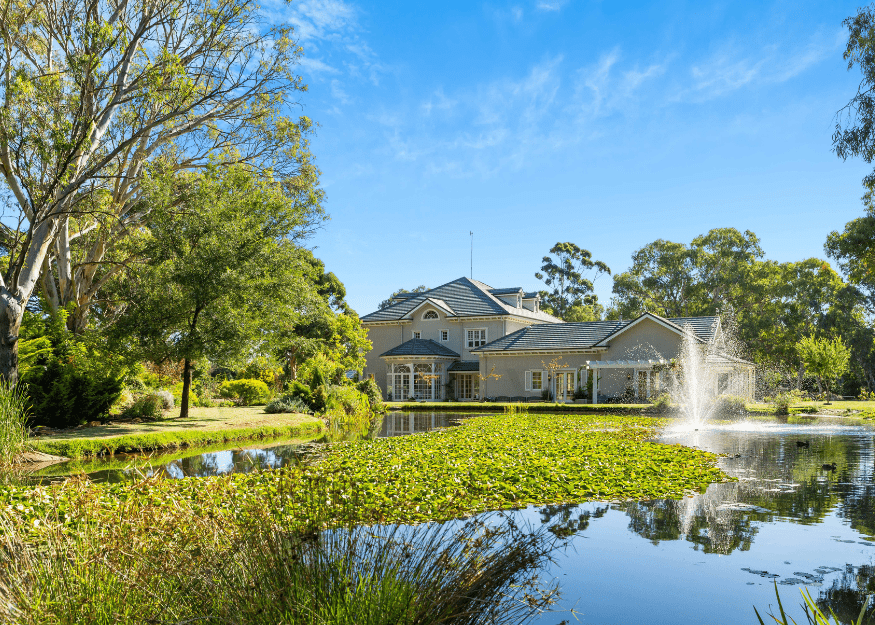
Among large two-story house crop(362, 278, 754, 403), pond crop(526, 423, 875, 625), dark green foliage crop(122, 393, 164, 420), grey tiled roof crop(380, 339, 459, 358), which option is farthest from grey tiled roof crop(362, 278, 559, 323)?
pond crop(526, 423, 875, 625)

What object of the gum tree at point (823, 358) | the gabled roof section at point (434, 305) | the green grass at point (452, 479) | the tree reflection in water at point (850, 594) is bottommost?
the tree reflection in water at point (850, 594)

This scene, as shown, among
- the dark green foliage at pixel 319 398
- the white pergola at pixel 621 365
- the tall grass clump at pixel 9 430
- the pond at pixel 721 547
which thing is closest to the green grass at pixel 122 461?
the pond at pixel 721 547

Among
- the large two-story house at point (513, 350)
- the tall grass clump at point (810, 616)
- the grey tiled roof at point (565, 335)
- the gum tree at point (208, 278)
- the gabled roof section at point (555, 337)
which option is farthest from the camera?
the gabled roof section at point (555, 337)

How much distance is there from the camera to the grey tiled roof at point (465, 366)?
4106 cm

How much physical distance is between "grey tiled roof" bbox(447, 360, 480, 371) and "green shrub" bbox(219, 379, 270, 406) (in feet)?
46.2

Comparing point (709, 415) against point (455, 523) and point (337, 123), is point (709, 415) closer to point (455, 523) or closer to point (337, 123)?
point (337, 123)

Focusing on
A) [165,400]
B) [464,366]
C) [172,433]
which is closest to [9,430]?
[172,433]

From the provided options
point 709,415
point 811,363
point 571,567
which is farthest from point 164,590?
point 811,363

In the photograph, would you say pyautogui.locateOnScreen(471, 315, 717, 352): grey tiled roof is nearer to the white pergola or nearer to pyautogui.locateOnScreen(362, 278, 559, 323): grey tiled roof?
the white pergola

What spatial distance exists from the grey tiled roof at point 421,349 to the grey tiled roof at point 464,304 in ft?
8.38

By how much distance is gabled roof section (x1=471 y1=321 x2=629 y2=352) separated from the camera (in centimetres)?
3725

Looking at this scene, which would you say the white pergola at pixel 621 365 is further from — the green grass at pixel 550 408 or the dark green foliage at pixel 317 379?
the dark green foliage at pixel 317 379

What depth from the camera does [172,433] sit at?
603 inches

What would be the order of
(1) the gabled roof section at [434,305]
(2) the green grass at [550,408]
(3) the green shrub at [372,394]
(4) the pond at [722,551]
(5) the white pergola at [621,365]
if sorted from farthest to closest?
(1) the gabled roof section at [434,305]
(5) the white pergola at [621,365]
(2) the green grass at [550,408]
(3) the green shrub at [372,394]
(4) the pond at [722,551]
